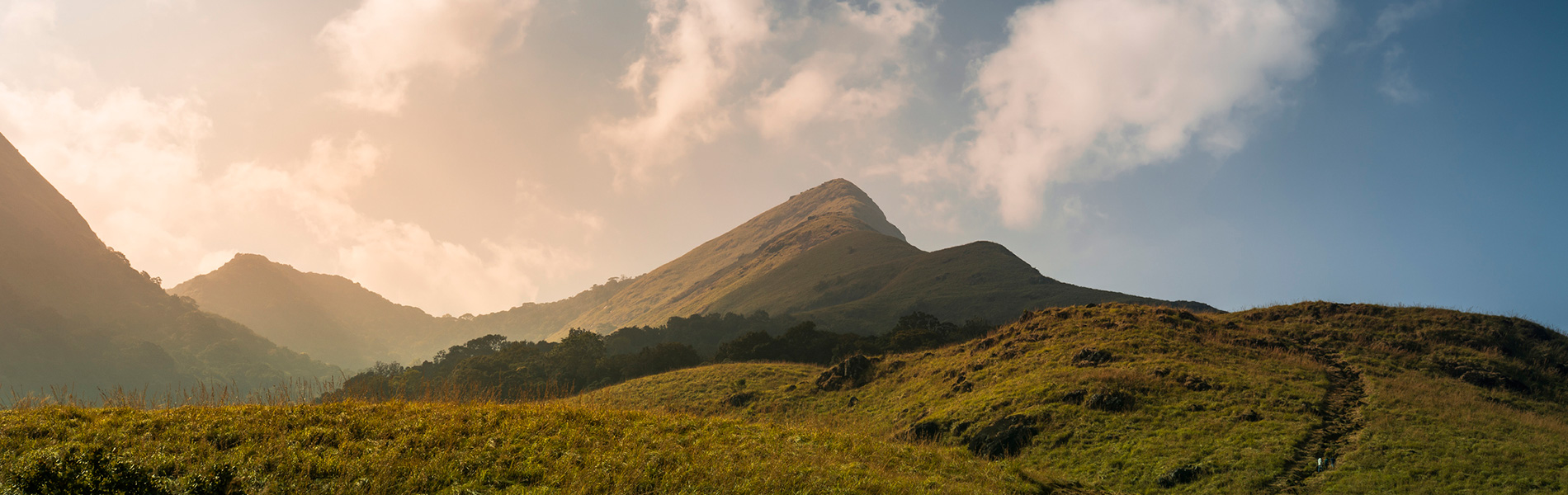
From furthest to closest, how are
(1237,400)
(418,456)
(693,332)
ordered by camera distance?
(693,332) → (1237,400) → (418,456)

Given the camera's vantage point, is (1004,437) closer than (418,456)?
No

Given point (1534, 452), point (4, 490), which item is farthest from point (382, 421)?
point (1534, 452)

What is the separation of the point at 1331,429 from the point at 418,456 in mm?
30454

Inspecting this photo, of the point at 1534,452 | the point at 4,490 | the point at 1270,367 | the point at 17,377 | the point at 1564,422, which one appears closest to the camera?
the point at 4,490

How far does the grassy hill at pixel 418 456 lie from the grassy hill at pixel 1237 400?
6.62m

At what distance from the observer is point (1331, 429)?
23297 millimetres

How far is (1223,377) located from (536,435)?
30788 millimetres

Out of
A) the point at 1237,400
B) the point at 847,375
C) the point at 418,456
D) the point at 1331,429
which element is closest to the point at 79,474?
the point at 418,456

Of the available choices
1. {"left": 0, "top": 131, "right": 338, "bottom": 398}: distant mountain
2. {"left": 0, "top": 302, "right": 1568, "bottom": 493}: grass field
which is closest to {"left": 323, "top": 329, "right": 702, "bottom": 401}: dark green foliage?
{"left": 0, "top": 302, "right": 1568, "bottom": 493}: grass field

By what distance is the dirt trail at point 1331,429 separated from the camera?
19.5 metres

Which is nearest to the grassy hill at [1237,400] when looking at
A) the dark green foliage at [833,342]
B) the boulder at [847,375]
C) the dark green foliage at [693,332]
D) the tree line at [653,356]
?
the boulder at [847,375]

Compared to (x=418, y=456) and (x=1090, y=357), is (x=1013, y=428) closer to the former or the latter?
(x=1090, y=357)

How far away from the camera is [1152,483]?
20.9 meters

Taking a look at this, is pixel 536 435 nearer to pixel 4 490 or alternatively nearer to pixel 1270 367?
pixel 4 490
